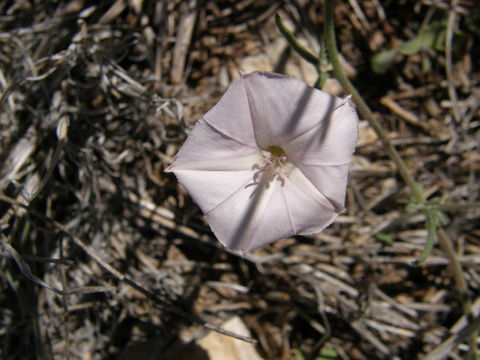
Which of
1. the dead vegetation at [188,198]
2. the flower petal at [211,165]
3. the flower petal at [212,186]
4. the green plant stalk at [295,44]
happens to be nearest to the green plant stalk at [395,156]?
the green plant stalk at [295,44]

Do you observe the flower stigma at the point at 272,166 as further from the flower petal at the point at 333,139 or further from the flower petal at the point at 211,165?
the flower petal at the point at 333,139

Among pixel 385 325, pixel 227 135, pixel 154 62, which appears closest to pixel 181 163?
pixel 227 135

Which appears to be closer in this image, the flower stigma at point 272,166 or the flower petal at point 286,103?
the flower petal at point 286,103

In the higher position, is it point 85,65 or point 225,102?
point 85,65

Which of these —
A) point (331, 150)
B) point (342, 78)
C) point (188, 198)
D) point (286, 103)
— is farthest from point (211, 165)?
point (188, 198)

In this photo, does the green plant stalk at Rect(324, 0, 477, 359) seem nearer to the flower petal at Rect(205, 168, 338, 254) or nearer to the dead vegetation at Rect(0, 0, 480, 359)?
the dead vegetation at Rect(0, 0, 480, 359)

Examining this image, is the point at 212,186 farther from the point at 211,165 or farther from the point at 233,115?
the point at 233,115

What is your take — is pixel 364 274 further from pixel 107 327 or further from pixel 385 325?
pixel 107 327

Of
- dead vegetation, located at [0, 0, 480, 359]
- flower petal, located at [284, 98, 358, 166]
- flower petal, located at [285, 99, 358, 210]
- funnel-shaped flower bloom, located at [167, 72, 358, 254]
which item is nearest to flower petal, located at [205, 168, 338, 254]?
funnel-shaped flower bloom, located at [167, 72, 358, 254]
